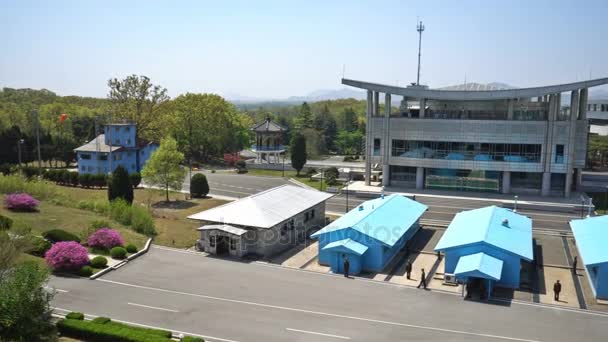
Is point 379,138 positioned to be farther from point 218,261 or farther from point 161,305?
point 161,305

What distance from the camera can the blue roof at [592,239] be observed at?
24.1 m

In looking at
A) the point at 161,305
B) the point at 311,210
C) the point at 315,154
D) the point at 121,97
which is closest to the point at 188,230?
the point at 311,210

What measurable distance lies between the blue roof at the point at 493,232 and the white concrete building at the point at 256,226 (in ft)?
30.6

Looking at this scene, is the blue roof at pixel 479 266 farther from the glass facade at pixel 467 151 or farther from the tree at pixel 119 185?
the tree at pixel 119 185

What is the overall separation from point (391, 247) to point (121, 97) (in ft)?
177

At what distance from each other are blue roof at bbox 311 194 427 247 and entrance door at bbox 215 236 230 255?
16.0 feet

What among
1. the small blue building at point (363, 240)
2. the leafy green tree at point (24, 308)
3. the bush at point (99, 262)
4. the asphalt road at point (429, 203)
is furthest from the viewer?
the asphalt road at point (429, 203)

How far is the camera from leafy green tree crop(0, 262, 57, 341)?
1627cm

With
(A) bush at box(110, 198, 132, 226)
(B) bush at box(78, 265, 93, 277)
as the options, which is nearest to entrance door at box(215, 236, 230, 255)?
(B) bush at box(78, 265, 93, 277)

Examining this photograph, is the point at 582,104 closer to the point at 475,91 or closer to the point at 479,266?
the point at 475,91

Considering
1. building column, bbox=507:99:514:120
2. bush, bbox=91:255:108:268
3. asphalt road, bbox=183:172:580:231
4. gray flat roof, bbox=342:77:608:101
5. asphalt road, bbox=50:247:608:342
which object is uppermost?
gray flat roof, bbox=342:77:608:101

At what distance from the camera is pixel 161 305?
2162cm

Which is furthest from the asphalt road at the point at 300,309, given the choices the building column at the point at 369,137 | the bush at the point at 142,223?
the building column at the point at 369,137

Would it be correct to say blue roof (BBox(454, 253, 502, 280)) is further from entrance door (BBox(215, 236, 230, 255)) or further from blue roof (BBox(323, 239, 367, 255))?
entrance door (BBox(215, 236, 230, 255))
